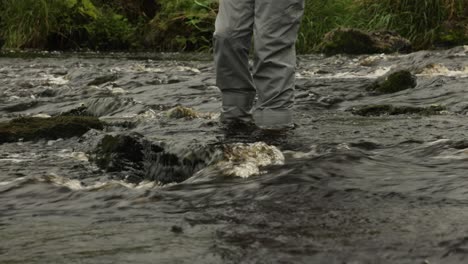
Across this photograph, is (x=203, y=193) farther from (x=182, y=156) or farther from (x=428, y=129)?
(x=428, y=129)

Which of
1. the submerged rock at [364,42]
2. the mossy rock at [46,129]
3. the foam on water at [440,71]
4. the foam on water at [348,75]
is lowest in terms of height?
the submerged rock at [364,42]

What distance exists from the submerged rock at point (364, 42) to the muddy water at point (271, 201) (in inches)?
239

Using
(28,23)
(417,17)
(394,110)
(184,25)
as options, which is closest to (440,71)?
(394,110)

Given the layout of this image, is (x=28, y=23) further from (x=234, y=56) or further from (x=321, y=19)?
(x=234, y=56)

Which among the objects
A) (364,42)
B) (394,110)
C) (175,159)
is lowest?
(364,42)

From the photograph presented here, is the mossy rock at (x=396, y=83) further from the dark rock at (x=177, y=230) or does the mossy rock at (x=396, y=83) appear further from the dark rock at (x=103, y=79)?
the dark rock at (x=177, y=230)

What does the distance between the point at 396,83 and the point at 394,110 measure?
1276 millimetres

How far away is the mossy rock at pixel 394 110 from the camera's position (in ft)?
17.9

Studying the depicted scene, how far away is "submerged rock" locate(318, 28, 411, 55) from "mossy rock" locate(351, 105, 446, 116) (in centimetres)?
622

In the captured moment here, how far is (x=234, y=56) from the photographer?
15.2ft

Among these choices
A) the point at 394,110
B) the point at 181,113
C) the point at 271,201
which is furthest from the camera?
the point at 181,113

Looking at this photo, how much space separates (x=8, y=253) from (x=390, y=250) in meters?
1.20

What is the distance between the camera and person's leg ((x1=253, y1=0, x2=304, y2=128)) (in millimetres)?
4383

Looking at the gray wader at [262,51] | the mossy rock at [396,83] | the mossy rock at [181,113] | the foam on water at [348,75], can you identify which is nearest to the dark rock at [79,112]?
the mossy rock at [181,113]
